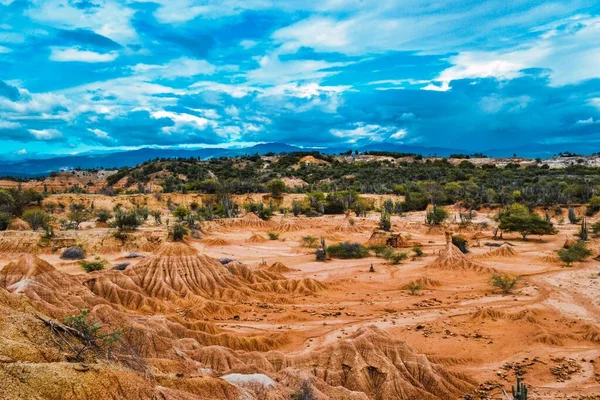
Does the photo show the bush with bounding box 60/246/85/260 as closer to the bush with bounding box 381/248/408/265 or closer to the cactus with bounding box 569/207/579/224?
the bush with bounding box 381/248/408/265

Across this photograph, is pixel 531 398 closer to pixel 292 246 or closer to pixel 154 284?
pixel 154 284

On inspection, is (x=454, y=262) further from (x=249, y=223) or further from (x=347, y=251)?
(x=249, y=223)

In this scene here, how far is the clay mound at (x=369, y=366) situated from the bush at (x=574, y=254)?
94.0 ft

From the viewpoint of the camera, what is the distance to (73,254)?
4400cm

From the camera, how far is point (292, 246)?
55906 mm

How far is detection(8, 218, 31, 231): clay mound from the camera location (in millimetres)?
54094

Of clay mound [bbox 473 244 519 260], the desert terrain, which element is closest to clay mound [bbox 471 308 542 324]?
the desert terrain

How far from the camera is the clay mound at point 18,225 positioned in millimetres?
54094

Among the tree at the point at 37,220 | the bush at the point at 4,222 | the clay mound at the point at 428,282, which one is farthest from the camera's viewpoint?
the tree at the point at 37,220

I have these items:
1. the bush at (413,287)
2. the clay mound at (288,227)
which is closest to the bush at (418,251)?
the bush at (413,287)

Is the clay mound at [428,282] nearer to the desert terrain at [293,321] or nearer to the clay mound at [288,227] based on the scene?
the desert terrain at [293,321]

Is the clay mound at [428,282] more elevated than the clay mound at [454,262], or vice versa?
the clay mound at [454,262]

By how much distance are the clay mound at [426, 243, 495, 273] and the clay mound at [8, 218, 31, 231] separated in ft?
146

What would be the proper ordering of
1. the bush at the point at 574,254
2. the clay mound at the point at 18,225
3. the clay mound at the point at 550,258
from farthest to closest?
the clay mound at the point at 18,225
the clay mound at the point at 550,258
the bush at the point at 574,254
